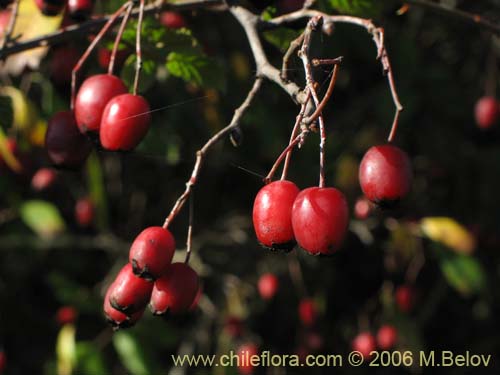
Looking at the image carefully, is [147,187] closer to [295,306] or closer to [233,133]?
[295,306]

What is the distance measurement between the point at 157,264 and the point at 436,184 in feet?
6.11

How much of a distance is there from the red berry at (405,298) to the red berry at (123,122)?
1607 millimetres

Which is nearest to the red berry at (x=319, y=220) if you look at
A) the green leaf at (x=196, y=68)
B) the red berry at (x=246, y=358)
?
the green leaf at (x=196, y=68)

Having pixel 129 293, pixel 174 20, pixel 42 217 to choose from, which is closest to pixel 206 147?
pixel 129 293

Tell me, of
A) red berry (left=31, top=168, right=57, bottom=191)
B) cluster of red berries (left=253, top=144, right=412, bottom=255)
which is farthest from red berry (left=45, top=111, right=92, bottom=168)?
red berry (left=31, top=168, right=57, bottom=191)

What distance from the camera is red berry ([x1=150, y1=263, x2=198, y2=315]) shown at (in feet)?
3.19

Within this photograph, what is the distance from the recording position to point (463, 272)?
212cm

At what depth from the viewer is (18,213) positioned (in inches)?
100

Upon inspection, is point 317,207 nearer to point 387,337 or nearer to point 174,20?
point 174,20

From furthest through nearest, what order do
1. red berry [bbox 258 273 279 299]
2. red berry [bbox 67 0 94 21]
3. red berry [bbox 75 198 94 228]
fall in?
red berry [bbox 75 198 94 228]
red berry [bbox 258 273 279 299]
red berry [bbox 67 0 94 21]

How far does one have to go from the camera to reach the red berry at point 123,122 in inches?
38.9

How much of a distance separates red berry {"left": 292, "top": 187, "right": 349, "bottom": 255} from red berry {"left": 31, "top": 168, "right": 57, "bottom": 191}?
5.14 feet

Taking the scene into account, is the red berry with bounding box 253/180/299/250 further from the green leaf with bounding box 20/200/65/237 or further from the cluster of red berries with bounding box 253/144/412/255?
the green leaf with bounding box 20/200/65/237

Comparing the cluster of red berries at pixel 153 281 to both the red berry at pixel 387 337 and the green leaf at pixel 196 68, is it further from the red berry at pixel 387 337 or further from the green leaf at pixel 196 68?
the red berry at pixel 387 337
